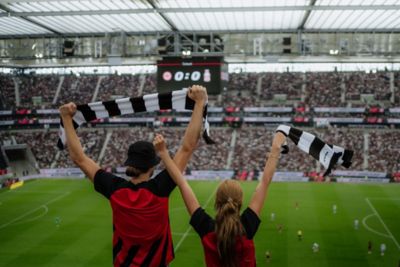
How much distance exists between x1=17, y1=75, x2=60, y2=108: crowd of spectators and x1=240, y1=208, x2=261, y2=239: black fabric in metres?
62.0

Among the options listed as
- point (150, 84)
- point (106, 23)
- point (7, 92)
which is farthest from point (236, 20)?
point (7, 92)

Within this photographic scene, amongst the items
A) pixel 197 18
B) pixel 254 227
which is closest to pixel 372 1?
pixel 197 18

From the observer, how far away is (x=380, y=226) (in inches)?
1053

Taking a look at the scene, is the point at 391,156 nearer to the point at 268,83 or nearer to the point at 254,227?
the point at 268,83

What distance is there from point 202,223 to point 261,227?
949 inches

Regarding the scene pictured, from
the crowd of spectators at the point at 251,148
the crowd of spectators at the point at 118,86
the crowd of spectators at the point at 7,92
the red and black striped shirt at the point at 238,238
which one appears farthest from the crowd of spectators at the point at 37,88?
the red and black striped shirt at the point at 238,238

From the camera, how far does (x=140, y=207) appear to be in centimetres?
391

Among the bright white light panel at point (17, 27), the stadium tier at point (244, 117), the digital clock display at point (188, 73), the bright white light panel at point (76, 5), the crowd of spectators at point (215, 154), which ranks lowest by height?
the crowd of spectators at point (215, 154)

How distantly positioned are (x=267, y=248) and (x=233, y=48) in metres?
22.5

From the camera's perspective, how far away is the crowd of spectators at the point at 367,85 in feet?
187

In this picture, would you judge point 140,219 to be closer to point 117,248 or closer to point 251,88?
point 117,248

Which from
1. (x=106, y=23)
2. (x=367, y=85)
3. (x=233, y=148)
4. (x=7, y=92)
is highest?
(x=106, y=23)

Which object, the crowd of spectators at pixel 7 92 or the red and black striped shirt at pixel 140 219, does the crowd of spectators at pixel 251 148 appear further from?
the red and black striped shirt at pixel 140 219

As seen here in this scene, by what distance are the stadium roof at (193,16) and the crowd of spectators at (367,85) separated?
1918cm
